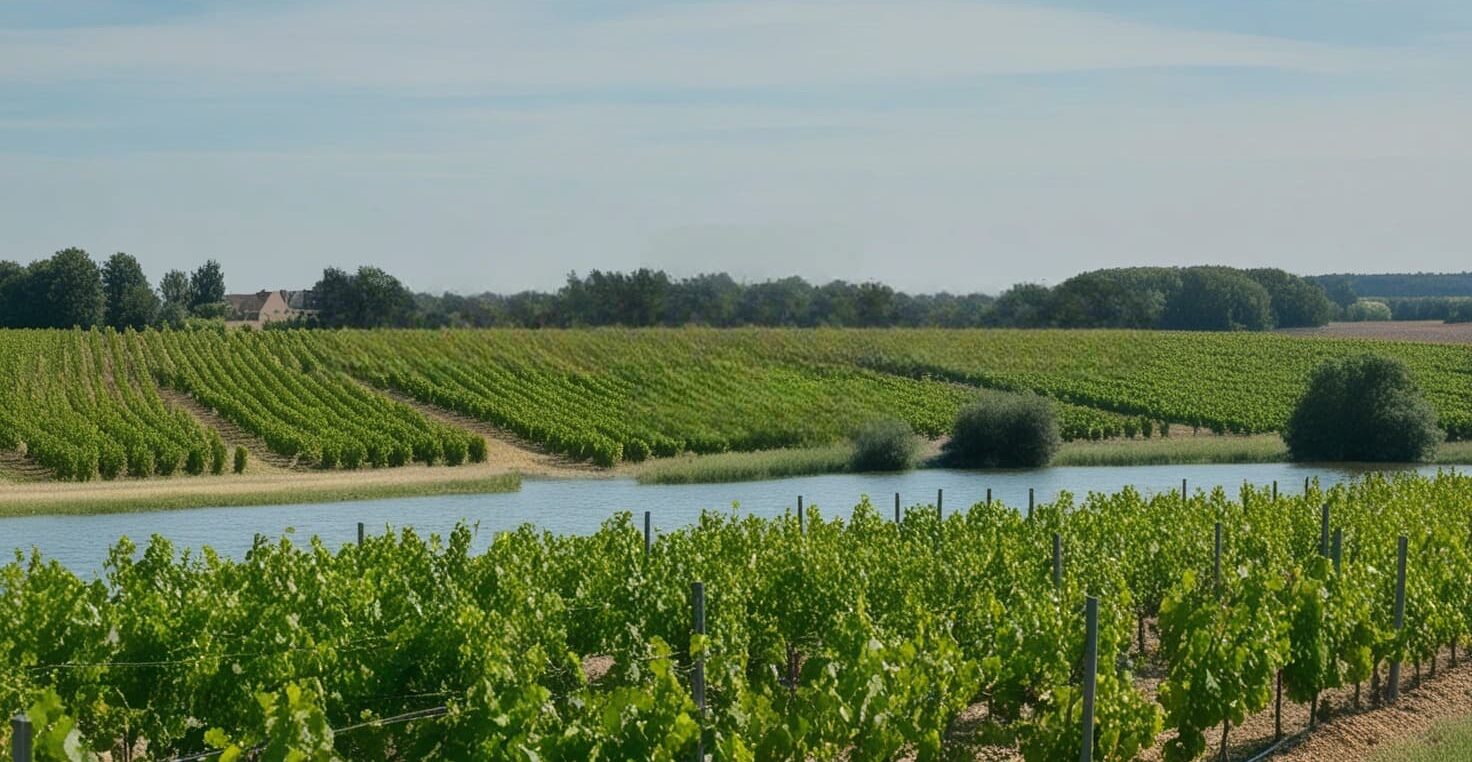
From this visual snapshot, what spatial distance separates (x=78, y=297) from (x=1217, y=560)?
85.8m

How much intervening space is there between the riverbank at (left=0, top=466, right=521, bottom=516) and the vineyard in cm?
2469

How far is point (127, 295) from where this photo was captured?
100062 mm

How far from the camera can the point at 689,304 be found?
137 m

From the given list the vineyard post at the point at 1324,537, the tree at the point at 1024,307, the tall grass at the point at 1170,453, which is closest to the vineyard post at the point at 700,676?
the vineyard post at the point at 1324,537

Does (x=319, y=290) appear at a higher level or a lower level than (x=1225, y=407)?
higher

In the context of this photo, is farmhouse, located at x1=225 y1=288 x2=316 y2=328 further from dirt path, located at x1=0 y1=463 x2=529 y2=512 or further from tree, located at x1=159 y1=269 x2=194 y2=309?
dirt path, located at x1=0 y1=463 x2=529 y2=512

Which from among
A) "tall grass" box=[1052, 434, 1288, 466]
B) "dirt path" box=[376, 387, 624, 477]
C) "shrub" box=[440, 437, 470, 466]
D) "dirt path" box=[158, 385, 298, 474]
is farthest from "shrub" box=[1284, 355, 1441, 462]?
"dirt path" box=[158, 385, 298, 474]

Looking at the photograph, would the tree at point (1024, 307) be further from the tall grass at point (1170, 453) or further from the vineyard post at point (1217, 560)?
the vineyard post at point (1217, 560)

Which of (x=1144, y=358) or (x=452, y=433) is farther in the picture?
(x=1144, y=358)

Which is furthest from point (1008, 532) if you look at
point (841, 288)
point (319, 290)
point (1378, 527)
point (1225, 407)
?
point (841, 288)

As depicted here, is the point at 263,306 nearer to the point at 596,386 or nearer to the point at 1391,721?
the point at 596,386

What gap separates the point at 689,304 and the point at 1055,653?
124188 mm

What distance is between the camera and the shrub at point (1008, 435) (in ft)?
184

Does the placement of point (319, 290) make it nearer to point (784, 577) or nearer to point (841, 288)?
point (841, 288)
